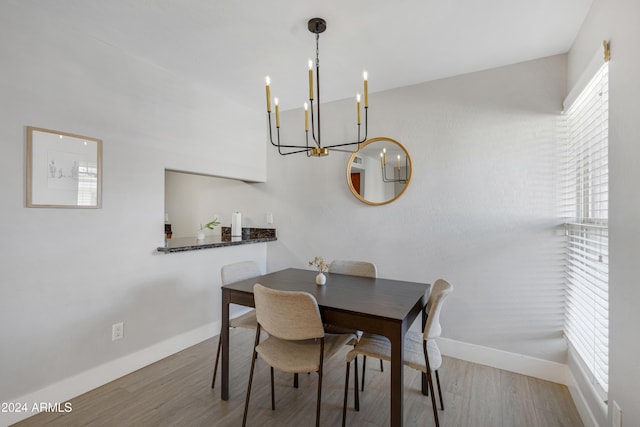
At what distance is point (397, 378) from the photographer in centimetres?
148

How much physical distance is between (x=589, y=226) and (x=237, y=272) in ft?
7.80

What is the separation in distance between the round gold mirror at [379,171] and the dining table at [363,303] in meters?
0.99

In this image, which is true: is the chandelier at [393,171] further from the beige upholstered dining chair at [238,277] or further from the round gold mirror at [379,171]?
the beige upholstered dining chair at [238,277]

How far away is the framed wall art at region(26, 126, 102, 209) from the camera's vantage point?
1884 mm

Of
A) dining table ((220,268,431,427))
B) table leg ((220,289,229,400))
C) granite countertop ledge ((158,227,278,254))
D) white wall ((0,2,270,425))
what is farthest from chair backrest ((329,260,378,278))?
white wall ((0,2,270,425))

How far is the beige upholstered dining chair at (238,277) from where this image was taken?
2.20 meters

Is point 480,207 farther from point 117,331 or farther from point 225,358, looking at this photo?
point 117,331

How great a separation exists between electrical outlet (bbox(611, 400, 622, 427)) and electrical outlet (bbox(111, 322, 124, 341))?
3.00 meters

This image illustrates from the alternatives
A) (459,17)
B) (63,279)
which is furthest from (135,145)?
(459,17)

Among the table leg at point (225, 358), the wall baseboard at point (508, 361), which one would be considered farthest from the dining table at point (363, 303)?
the wall baseboard at point (508, 361)

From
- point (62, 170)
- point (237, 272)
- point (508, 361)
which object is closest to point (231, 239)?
point (237, 272)

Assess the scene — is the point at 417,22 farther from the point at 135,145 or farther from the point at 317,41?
the point at 135,145

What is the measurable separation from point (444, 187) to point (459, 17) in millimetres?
1328

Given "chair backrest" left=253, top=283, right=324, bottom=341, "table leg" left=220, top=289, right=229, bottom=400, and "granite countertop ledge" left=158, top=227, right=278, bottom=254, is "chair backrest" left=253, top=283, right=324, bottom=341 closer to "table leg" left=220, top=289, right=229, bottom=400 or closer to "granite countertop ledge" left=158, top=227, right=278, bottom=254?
"table leg" left=220, top=289, right=229, bottom=400
